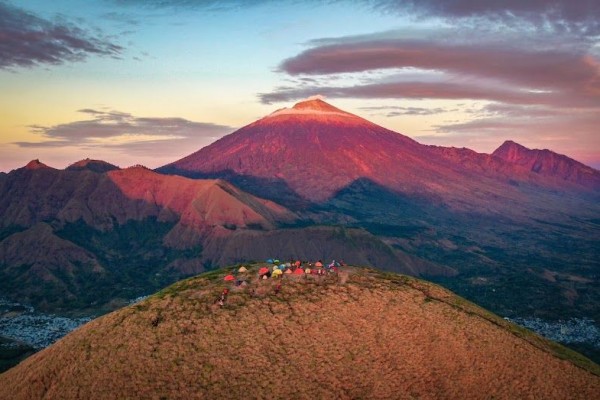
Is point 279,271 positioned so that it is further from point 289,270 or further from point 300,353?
point 300,353

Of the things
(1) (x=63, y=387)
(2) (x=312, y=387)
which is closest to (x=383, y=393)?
(2) (x=312, y=387)

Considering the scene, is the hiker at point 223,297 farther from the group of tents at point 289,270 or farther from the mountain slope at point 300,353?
the group of tents at point 289,270

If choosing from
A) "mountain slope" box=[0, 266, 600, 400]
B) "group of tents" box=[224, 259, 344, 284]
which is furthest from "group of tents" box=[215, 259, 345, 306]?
"mountain slope" box=[0, 266, 600, 400]

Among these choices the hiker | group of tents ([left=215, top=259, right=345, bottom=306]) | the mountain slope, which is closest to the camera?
the mountain slope

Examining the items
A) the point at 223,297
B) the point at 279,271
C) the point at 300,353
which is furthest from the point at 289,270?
the point at 300,353

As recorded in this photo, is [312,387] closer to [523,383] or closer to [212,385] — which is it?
[212,385]

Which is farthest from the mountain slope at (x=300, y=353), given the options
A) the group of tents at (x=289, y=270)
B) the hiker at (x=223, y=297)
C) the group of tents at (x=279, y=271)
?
the group of tents at (x=289, y=270)

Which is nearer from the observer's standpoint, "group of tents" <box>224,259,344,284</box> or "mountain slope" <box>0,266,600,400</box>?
"mountain slope" <box>0,266,600,400</box>

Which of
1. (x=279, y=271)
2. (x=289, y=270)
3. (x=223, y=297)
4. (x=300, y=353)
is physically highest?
(x=279, y=271)

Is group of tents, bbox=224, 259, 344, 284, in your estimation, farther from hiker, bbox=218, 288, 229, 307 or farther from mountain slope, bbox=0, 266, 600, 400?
hiker, bbox=218, 288, 229, 307
